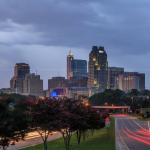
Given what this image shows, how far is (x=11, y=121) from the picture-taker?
27.1 metres

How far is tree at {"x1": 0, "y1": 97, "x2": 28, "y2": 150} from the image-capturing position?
27.0m

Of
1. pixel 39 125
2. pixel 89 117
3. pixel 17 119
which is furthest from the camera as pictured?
pixel 89 117

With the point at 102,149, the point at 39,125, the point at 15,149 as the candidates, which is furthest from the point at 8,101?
the point at 15,149

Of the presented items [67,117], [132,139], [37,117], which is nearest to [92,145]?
[67,117]

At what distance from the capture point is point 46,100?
45.4 meters

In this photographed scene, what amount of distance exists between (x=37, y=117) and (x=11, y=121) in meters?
16.3

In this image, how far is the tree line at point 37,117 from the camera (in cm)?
2733

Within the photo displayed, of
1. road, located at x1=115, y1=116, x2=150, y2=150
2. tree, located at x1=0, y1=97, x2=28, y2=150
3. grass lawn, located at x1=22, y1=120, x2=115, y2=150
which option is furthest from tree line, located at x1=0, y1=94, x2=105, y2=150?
road, located at x1=115, y1=116, x2=150, y2=150

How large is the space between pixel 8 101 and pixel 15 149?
172 ft

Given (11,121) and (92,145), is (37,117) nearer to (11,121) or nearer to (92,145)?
(11,121)

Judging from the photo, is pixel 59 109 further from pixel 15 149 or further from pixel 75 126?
pixel 15 149

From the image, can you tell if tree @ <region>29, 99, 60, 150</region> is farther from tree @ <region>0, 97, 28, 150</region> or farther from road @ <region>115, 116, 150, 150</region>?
road @ <region>115, 116, 150, 150</region>

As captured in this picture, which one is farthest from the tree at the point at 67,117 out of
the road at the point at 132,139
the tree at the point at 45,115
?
the road at the point at 132,139

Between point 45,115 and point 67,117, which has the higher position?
point 45,115
